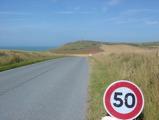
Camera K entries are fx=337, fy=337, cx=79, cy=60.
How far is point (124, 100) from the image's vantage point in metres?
5.12

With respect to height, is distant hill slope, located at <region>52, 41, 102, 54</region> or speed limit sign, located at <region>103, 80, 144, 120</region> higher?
speed limit sign, located at <region>103, 80, 144, 120</region>

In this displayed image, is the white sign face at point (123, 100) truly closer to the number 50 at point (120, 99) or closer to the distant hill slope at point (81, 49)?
the number 50 at point (120, 99)

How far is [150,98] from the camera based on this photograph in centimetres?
748

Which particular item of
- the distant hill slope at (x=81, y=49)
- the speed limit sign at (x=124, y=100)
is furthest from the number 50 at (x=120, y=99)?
the distant hill slope at (x=81, y=49)

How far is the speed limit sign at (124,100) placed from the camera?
512 cm

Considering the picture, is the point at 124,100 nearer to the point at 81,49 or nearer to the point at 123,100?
the point at 123,100

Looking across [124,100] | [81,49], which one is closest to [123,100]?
Answer: [124,100]

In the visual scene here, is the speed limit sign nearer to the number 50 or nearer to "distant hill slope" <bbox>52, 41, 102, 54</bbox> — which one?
the number 50

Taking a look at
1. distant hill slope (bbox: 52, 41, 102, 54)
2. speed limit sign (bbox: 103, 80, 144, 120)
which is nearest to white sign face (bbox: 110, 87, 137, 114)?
speed limit sign (bbox: 103, 80, 144, 120)

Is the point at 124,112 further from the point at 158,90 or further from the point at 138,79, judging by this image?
the point at 138,79

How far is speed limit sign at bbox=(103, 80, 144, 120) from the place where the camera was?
512 cm

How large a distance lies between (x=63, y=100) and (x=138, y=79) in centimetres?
248

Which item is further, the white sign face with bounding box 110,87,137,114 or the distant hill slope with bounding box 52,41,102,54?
the distant hill slope with bounding box 52,41,102,54

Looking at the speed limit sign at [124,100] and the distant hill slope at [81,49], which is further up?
the speed limit sign at [124,100]
